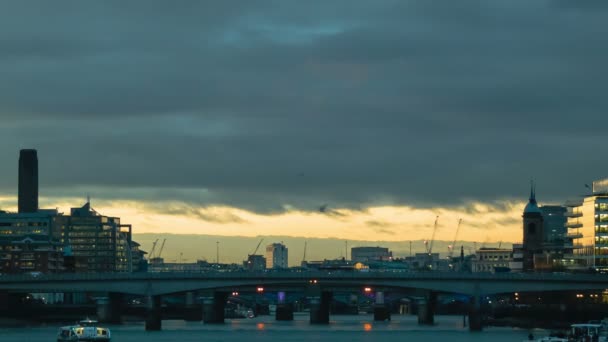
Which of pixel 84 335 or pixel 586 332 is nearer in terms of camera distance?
pixel 586 332

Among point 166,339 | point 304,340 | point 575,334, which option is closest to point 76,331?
point 166,339

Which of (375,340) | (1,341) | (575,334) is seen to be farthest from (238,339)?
(575,334)

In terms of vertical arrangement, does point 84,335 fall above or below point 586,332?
below

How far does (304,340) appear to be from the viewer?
632 feet

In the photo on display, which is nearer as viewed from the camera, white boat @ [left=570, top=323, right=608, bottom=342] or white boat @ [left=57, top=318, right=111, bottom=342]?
white boat @ [left=570, top=323, right=608, bottom=342]

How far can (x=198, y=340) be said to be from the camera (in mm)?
193000

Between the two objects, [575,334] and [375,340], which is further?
[375,340]

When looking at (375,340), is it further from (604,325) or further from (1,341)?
(1,341)

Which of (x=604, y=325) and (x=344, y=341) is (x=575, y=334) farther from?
(x=344, y=341)

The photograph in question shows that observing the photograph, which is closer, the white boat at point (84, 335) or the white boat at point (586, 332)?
the white boat at point (586, 332)

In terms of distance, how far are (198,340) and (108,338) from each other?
13.4m

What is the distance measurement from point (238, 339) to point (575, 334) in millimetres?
46505

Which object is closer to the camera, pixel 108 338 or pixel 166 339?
pixel 108 338

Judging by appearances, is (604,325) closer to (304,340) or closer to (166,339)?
(304,340)
